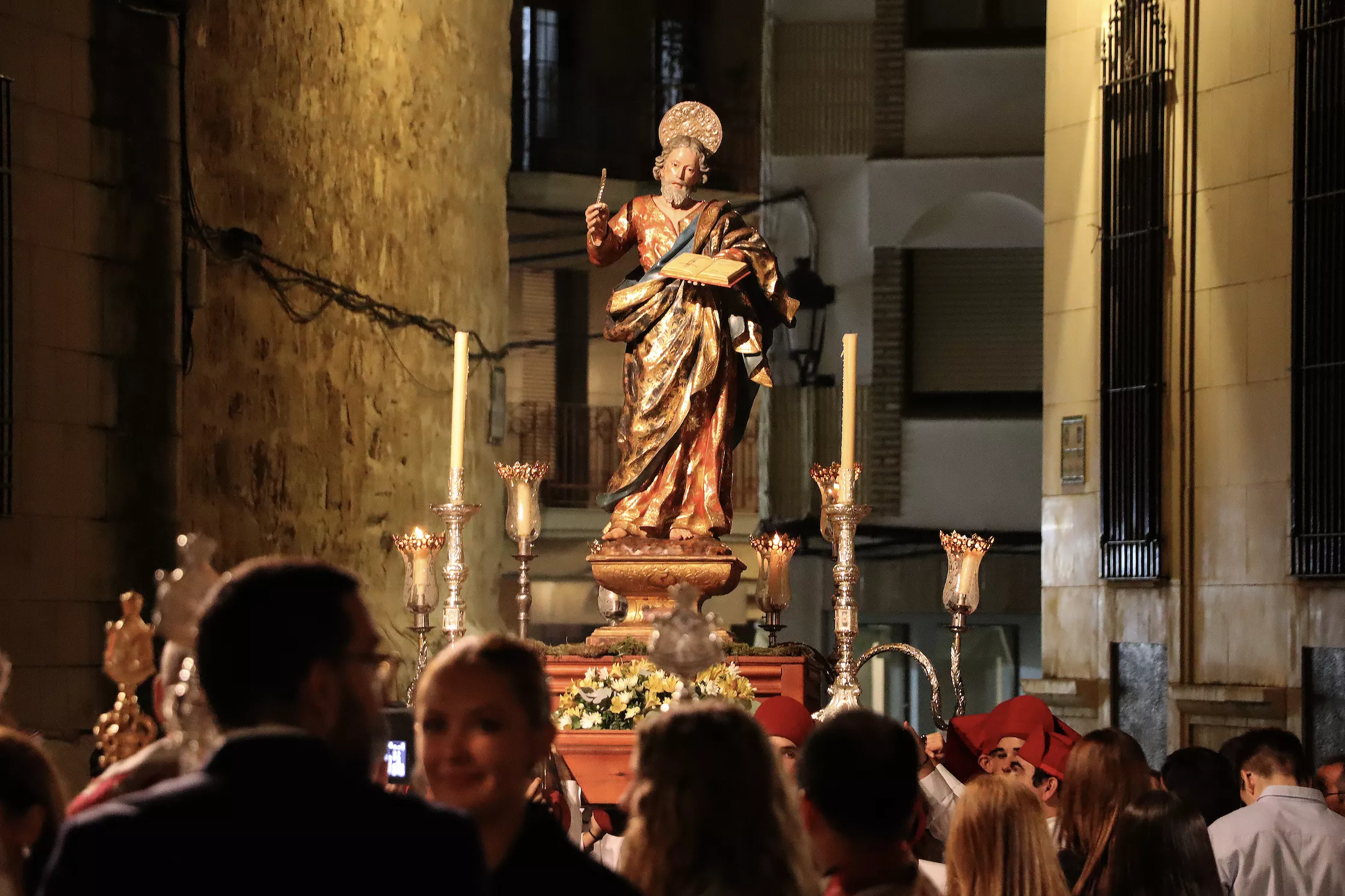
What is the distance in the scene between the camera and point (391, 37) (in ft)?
43.5

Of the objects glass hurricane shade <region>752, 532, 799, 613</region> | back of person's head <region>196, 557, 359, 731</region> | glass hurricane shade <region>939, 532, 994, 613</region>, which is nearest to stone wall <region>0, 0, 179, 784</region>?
glass hurricane shade <region>752, 532, 799, 613</region>

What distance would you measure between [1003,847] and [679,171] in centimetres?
480

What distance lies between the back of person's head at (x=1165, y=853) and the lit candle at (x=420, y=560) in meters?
3.74

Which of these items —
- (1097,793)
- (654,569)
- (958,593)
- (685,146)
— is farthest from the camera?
(685,146)

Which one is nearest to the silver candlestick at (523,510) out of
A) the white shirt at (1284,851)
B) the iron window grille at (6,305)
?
the iron window grille at (6,305)

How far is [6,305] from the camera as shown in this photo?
856 cm

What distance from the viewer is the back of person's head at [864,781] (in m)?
3.47

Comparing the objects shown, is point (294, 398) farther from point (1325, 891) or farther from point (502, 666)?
point (502, 666)

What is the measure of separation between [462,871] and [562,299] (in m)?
17.8

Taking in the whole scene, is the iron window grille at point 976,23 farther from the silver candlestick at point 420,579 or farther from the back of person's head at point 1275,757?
the back of person's head at point 1275,757

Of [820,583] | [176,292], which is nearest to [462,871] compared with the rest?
[176,292]

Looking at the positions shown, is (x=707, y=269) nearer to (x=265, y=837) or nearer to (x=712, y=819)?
(x=712, y=819)

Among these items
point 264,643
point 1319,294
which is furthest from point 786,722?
point 1319,294

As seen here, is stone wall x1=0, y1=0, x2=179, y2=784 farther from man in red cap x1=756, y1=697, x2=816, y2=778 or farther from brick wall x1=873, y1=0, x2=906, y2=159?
brick wall x1=873, y1=0, x2=906, y2=159
